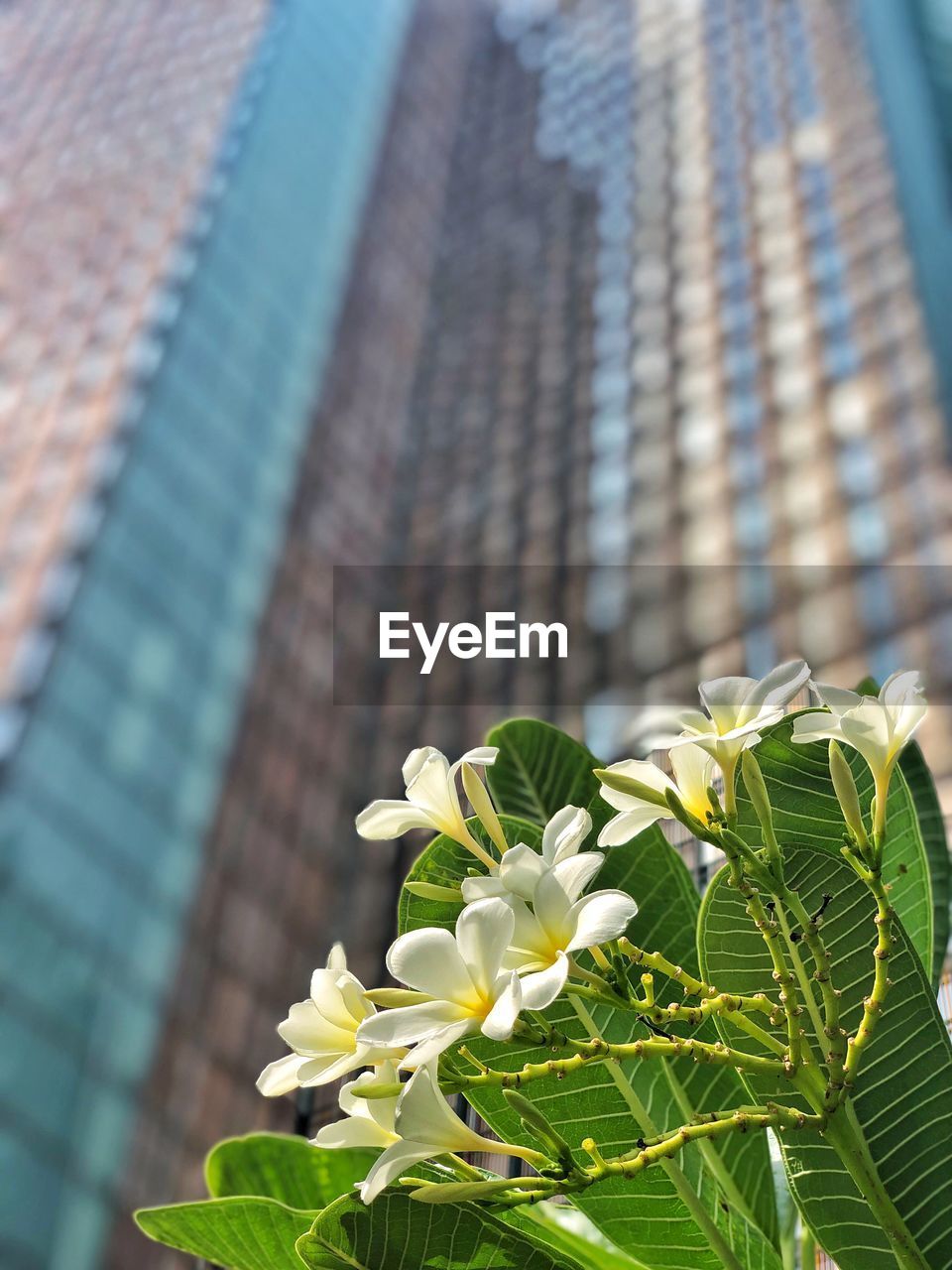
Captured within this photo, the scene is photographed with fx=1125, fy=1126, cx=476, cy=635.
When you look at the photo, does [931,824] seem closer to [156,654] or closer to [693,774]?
[693,774]

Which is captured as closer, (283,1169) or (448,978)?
(448,978)

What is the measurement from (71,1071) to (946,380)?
201cm

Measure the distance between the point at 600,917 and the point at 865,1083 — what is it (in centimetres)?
8

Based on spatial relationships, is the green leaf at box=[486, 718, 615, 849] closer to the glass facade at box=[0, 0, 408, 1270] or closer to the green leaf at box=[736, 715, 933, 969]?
the green leaf at box=[736, 715, 933, 969]

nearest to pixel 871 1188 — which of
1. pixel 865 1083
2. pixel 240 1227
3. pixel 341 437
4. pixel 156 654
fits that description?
pixel 865 1083

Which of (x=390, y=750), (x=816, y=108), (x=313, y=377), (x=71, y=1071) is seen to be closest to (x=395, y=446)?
(x=313, y=377)

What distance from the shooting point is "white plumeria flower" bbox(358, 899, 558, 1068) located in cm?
15

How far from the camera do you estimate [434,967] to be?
16 cm

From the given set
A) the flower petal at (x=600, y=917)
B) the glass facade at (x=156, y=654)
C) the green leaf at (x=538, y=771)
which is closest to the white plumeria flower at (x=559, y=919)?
the flower petal at (x=600, y=917)

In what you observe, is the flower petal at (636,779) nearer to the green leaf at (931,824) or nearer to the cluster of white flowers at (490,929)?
the cluster of white flowers at (490,929)

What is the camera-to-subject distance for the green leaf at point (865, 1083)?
0.19 metres

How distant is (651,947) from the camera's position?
27cm

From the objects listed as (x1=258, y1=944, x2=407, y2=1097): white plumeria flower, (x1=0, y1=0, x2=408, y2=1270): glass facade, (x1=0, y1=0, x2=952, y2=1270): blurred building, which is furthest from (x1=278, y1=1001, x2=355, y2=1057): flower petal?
(x1=0, y1=0, x2=408, y2=1270): glass facade

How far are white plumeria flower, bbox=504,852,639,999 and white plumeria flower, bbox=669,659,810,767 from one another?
3 centimetres
